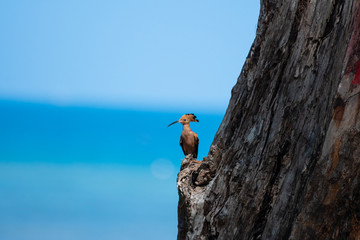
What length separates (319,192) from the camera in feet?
6.50

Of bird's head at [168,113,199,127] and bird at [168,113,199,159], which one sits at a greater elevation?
bird's head at [168,113,199,127]

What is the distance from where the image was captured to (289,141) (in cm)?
233

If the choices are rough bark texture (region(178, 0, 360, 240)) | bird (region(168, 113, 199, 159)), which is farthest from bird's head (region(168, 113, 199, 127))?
rough bark texture (region(178, 0, 360, 240))

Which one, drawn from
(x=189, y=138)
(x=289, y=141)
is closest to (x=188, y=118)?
(x=189, y=138)

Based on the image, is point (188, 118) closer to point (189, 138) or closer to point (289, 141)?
point (189, 138)

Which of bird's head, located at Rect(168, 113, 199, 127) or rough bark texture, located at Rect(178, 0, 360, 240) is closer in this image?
rough bark texture, located at Rect(178, 0, 360, 240)

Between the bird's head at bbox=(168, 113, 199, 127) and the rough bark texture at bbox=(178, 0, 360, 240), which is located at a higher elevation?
the bird's head at bbox=(168, 113, 199, 127)

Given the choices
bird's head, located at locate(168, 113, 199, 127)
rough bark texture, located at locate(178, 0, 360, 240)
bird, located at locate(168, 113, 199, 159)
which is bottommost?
rough bark texture, located at locate(178, 0, 360, 240)

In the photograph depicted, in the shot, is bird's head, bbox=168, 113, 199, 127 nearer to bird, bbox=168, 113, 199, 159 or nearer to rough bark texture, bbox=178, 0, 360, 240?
bird, bbox=168, 113, 199, 159

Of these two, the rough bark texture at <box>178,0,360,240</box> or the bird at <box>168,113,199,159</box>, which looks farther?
the bird at <box>168,113,199,159</box>

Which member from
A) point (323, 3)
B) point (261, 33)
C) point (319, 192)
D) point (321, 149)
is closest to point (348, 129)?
point (321, 149)

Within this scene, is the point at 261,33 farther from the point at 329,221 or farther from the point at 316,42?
the point at 329,221

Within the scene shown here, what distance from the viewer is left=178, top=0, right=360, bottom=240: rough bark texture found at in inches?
75.9

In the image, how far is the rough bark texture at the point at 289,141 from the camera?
1929mm
